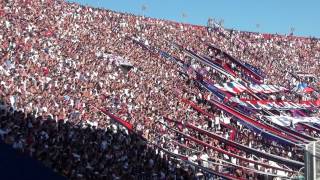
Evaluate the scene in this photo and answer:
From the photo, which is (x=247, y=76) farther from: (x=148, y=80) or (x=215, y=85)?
(x=148, y=80)

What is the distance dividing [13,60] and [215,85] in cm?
1401

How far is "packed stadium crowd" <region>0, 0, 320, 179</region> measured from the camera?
54.6 ft

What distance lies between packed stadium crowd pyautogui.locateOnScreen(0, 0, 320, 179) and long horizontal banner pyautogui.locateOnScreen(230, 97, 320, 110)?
4.47 ft

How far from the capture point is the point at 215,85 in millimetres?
32438

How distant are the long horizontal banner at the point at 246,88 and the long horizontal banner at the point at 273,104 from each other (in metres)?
1.49

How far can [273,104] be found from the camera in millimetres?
32656

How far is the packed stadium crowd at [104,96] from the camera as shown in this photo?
1664 centimetres

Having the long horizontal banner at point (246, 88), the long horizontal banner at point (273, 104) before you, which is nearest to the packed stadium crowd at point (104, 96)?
the long horizontal banner at point (246, 88)

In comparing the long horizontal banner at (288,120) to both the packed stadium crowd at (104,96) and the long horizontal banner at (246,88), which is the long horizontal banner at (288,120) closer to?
the packed stadium crowd at (104,96)

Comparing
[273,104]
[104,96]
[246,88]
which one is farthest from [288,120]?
[104,96]

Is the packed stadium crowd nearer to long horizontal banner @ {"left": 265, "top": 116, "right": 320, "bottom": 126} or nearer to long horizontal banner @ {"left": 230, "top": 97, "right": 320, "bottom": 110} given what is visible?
long horizontal banner @ {"left": 265, "top": 116, "right": 320, "bottom": 126}

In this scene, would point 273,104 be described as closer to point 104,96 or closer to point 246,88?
point 246,88

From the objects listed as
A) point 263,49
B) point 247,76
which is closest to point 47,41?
point 247,76

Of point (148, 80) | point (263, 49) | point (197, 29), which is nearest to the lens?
point (148, 80)
